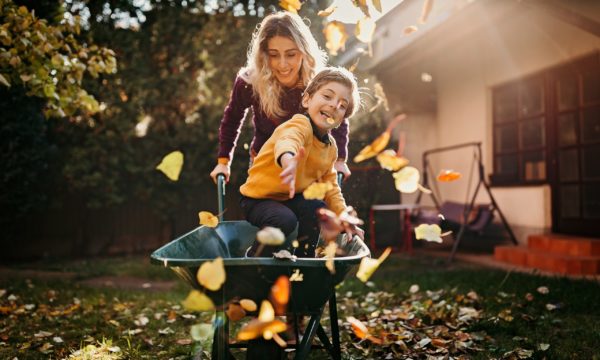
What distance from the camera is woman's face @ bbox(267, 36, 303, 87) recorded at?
8.92 ft

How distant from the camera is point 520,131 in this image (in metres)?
6.69

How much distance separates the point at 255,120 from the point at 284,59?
386mm

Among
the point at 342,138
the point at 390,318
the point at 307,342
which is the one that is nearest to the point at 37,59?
the point at 342,138

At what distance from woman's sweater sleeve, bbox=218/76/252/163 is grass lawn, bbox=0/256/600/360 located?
3.68 feet

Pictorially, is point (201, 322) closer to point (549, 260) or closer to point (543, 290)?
point (543, 290)

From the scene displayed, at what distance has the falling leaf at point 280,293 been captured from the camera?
1811mm

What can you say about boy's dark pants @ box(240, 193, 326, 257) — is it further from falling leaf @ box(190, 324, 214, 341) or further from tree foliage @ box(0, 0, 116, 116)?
tree foliage @ box(0, 0, 116, 116)

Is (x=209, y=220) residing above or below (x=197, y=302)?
above

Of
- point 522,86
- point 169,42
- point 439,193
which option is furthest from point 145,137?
point 522,86

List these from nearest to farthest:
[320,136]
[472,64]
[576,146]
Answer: [320,136]
[576,146]
[472,64]

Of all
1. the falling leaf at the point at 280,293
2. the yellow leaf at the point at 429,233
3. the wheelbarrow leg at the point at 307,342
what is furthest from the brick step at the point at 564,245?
the falling leaf at the point at 280,293

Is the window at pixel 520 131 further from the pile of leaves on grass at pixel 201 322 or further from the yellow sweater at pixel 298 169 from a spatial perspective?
the yellow sweater at pixel 298 169

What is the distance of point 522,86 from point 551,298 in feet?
11.8

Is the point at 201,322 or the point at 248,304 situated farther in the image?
the point at 201,322
